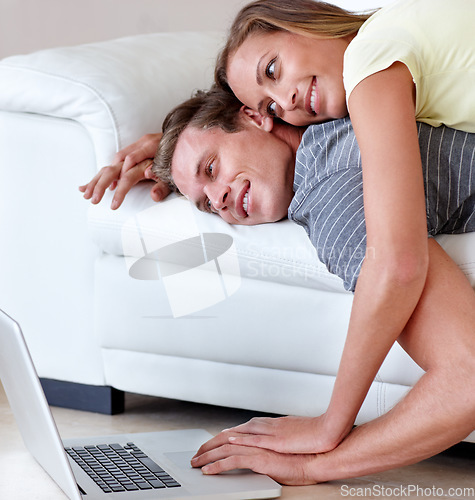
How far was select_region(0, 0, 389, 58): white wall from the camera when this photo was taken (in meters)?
3.15

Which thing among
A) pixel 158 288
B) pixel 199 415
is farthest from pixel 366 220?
pixel 199 415

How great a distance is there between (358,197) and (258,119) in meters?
0.38

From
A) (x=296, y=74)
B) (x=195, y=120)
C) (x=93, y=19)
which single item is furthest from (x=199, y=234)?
(x=93, y=19)

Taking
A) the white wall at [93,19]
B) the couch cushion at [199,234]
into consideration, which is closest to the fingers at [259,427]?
the couch cushion at [199,234]

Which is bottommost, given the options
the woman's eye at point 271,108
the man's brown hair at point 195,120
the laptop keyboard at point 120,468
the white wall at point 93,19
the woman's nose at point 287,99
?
the laptop keyboard at point 120,468

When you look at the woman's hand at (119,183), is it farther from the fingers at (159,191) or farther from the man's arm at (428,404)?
the man's arm at (428,404)

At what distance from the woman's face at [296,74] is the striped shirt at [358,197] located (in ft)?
0.32

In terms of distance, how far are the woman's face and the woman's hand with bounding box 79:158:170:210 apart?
0.98 feet

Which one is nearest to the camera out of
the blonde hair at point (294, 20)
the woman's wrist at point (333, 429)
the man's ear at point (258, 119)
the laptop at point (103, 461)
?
the laptop at point (103, 461)

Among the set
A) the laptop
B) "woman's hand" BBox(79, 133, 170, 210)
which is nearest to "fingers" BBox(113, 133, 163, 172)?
"woman's hand" BBox(79, 133, 170, 210)

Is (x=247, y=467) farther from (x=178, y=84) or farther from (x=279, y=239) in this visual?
(x=178, y=84)

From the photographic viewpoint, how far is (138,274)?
5.36 feet

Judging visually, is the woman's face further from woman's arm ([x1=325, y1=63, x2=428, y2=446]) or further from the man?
woman's arm ([x1=325, y1=63, x2=428, y2=446])

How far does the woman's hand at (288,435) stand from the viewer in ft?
4.17
